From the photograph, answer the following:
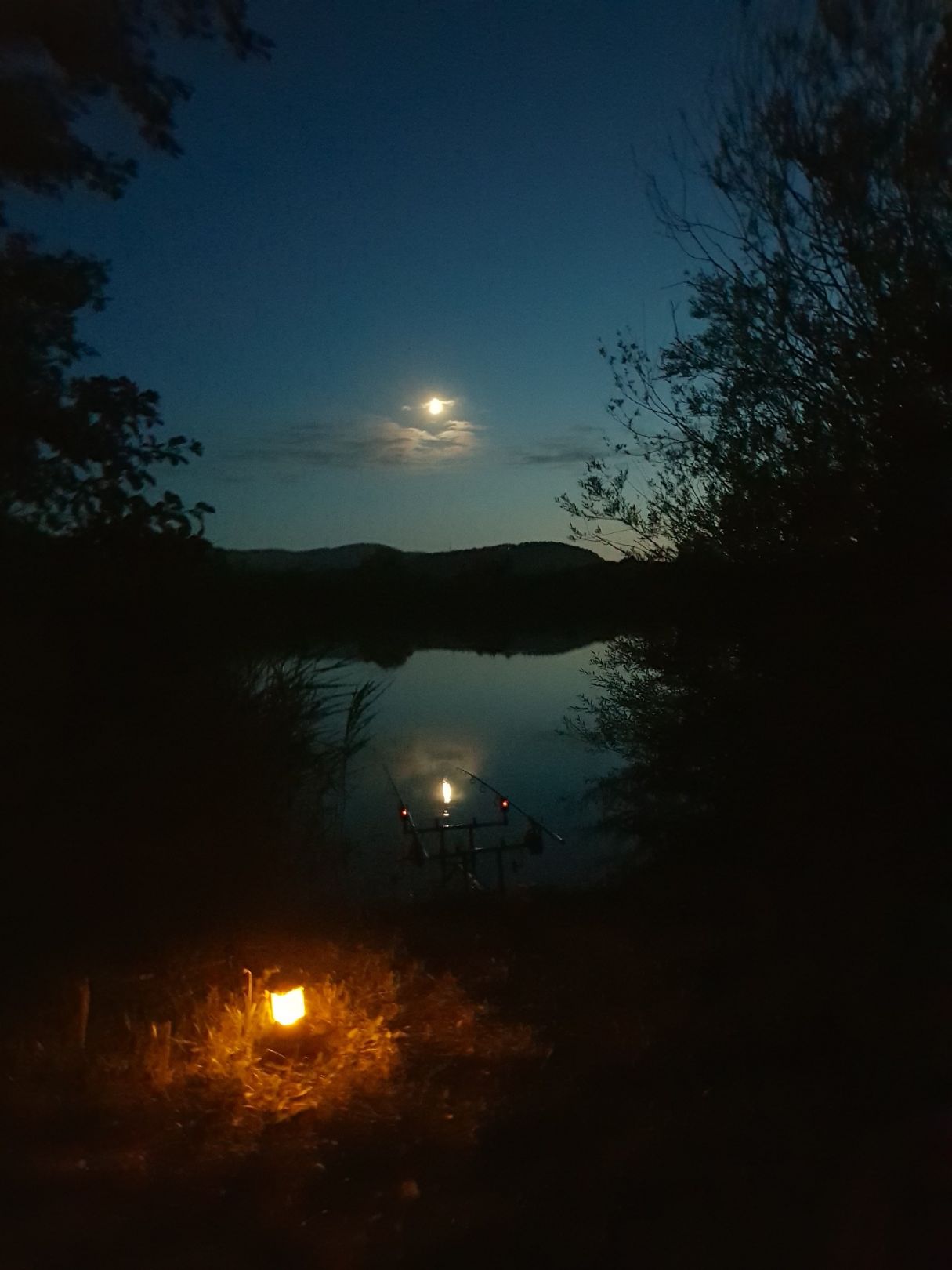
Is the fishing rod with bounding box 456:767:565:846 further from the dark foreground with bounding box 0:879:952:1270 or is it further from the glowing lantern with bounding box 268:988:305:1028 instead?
the glowing lantern with bounding box 268:988:305:1028

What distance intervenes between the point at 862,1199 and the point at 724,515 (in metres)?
6.74

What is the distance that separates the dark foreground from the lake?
5231mm

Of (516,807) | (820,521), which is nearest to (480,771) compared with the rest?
(516,807)

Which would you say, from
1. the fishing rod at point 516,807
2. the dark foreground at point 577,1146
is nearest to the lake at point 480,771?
the fishing rod at point 516,807

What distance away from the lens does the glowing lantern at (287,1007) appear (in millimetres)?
5258

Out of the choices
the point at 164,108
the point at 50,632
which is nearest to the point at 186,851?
the point at 50,632

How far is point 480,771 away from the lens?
73.8 feet

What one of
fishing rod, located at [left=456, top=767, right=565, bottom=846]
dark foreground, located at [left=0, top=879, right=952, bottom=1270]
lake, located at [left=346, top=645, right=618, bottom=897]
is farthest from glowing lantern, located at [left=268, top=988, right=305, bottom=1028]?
fishing rod, located at [left=456, top=767, right=565, bottom=846]

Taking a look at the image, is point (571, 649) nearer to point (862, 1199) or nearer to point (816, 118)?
point (816, 118)

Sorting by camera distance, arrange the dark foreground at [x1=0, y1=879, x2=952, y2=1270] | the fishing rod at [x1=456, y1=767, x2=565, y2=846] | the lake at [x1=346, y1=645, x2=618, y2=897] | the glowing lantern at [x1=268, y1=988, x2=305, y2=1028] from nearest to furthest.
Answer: the dark foreground at [x1=0, y1=879, x2=952, y2=1270] → the glowing lantern at [x1=268, y1=988, x2=305, y2=1028] → the lake at [x1=346, y1=645, x2=618, y2=897] → the fishing rod at [x1=456, y1=767, x2=565, y2=846]

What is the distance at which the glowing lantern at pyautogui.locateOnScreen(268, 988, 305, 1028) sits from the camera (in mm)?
5258

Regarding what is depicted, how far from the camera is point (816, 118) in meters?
9.35

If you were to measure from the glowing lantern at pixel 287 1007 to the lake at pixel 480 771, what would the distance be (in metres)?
5.08

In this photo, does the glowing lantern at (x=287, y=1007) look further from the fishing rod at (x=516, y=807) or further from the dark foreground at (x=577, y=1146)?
the fishing rod at (x=516, y=807)
